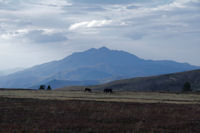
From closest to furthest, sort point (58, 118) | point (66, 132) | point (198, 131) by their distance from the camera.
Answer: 1. point (66, 132)
2. point (198, 131)
3. point (58, 118)

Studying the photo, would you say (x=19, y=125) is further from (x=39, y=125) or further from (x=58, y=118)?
(x=58, y=118)

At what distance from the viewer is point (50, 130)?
2291cm

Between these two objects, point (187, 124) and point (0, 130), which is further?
point (187, 124)

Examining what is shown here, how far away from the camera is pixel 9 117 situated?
97.5 feet


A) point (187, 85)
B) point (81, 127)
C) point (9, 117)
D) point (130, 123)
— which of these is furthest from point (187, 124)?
point (187, 85)

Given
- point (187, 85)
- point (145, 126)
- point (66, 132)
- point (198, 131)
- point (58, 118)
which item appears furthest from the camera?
point (187, 85)

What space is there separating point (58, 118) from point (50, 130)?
21.4 ft

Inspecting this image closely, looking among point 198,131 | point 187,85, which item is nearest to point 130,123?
point 198,131

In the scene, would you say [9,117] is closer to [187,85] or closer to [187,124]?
[187,124]

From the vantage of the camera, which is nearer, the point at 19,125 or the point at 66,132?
the point at 66,132

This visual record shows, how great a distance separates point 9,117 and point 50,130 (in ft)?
27.8

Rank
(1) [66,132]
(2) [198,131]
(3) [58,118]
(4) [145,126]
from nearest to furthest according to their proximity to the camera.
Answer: (1) [66,132]
(2) [198,131]
(4) [145,126]
(3) [58,118]

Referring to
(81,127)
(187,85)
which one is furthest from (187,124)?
(187,85)

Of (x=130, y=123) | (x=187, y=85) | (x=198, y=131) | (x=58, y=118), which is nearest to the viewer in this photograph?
(x=198, y=131)
